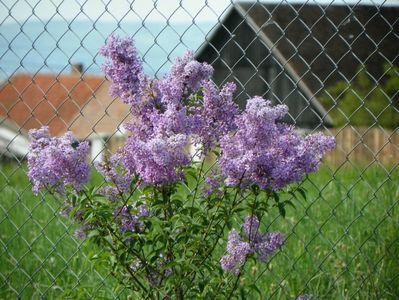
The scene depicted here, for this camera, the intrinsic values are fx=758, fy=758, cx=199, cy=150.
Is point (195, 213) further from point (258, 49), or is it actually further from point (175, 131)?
point (258, 49)

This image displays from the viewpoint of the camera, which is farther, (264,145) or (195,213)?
(195,213)

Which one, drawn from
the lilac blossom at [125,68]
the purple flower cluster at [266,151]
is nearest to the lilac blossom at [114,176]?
the lilac blossom at [125,68]

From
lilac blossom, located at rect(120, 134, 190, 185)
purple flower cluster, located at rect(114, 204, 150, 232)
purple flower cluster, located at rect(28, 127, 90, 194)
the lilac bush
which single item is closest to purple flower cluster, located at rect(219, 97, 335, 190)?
the lilac bush

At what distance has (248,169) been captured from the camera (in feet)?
7.36

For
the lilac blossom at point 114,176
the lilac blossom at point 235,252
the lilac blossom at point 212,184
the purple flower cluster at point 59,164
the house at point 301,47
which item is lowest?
the purple flower cluster at point 59,164

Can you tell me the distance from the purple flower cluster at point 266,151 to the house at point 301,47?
477mm

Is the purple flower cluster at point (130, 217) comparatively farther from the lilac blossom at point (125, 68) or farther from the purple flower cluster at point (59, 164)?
the lilac blossom at point (125, 68)

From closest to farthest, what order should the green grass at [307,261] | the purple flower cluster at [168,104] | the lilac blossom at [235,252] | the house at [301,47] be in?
the purple flower cluster at [168,104] → the lilac blossom at [235,252] → the house at [301,47] → the green grass at [307,261]

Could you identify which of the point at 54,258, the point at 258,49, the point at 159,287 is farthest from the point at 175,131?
the point at 258,49

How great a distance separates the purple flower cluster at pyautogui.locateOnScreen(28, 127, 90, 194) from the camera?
2270mm

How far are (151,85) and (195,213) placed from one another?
44 cm

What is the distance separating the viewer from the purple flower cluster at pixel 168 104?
7.49 feet

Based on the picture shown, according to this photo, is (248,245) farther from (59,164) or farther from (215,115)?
(59,164)

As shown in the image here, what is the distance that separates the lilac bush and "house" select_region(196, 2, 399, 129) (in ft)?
1.33
